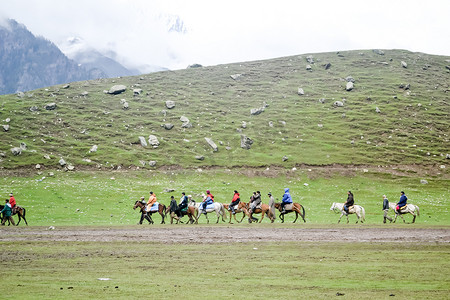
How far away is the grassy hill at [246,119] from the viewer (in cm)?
10319

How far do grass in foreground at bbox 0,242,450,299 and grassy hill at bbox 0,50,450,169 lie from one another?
72509 mm

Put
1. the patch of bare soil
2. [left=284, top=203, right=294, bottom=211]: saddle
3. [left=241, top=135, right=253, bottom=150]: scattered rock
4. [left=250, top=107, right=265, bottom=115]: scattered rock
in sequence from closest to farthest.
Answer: the patch of bare soil → [left=284, top=203, right=294, bottom=211]: saddle → [left=241, top=135, right=253, bottom=150]: scattered rock → [left=250, top=107, right=265, bottom=115]: scattered rock

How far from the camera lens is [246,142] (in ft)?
366

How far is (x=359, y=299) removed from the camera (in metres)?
13.4

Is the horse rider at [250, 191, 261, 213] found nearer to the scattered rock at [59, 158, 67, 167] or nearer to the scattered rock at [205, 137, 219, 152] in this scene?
the scattered rock at [59, 158, 67, 167]

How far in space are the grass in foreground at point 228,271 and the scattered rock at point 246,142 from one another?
83315 millimetres

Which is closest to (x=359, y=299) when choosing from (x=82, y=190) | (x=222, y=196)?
(x=222, y=196)

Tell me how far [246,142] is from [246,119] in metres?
22.7

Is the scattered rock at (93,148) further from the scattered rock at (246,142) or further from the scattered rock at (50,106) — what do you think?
the scattered rock at (246,142)

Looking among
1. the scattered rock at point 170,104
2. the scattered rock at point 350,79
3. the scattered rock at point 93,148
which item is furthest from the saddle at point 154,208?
the scattered rock at point 350,79

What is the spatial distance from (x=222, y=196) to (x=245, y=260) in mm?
50794

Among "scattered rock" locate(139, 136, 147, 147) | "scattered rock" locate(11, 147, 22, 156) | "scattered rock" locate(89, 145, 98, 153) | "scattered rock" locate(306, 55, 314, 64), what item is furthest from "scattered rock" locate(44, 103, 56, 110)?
"scattered rock" locate(306, 55, 314, 64)

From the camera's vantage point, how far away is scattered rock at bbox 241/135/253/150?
364 ft

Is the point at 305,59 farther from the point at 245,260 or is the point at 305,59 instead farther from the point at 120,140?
the point at 245,260
